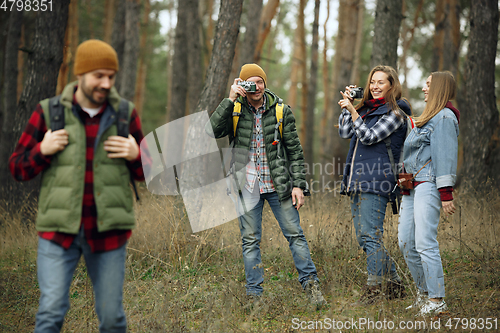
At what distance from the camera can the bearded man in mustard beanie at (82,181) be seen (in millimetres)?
2279

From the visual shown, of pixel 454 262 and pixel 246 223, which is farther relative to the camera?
pixel 454 262

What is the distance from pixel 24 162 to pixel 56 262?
58 cm

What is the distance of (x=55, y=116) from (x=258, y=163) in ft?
6.56

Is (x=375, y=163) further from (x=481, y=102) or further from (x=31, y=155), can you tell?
(x=481, y=102)

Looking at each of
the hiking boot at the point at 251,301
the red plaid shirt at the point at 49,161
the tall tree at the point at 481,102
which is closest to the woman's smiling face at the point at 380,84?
the hiking boot at the point at 251,301

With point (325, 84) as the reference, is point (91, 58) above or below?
below

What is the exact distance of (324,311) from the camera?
368 cm

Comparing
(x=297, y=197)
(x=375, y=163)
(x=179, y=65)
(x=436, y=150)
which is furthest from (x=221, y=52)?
(x=179, y=65)

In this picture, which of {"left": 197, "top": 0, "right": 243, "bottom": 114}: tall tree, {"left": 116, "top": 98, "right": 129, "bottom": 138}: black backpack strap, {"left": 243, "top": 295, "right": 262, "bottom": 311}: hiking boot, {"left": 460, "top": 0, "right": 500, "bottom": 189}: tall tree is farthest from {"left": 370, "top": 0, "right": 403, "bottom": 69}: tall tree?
{"left": 116, "top": 98, "right": 129, "bottom": 138}: black backpack strap

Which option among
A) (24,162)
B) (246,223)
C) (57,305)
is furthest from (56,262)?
(246,223)

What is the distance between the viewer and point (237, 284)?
13.2 feet

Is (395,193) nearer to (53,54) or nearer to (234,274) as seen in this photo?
(234,274)

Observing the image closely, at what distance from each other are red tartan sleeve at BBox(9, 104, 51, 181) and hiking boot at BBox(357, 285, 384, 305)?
2790 mm

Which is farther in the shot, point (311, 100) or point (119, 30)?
point (311, 100)
